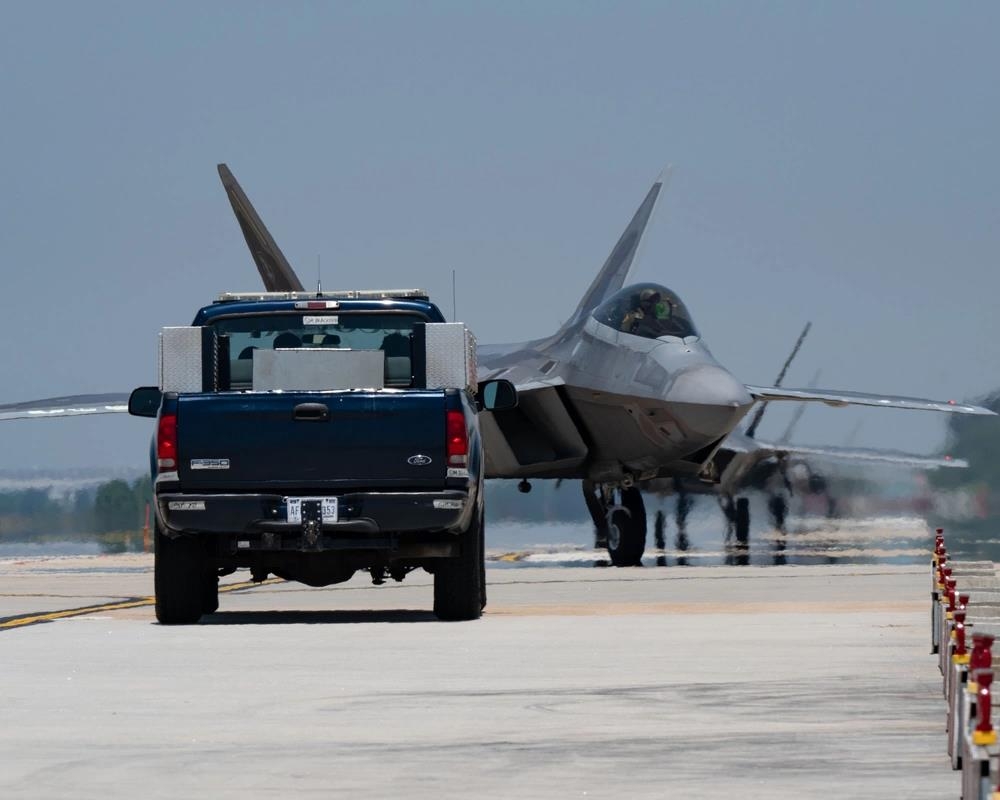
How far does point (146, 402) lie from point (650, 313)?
12935 millimetres

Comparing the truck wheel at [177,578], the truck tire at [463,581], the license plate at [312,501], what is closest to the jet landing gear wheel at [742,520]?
the truck tire at [463,581]

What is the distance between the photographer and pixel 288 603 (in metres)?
18.4

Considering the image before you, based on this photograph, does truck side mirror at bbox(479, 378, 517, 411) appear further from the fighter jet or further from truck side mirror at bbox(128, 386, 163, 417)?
the fighter jet

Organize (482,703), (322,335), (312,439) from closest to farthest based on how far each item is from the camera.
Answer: (482,703)
(312,439)
(322,335)

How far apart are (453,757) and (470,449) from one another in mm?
7015

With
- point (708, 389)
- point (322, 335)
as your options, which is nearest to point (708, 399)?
point (708, 389)

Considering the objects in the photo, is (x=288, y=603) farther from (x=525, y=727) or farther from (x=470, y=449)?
(x=525, y=727)

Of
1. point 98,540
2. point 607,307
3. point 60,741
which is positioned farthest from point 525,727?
point 98,540

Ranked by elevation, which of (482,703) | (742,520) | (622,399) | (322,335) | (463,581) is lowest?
(742,520)

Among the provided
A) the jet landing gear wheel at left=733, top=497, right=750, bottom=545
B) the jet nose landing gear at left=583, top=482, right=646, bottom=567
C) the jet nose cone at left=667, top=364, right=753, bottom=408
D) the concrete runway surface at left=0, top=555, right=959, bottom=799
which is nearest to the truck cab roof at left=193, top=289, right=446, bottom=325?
the concrete runway surface at left=0, top=555, right=959, bottom=799

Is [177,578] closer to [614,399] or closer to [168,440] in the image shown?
[168,440]

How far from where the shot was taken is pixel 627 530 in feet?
100

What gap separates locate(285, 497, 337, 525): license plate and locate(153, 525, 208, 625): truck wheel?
3.68 feet

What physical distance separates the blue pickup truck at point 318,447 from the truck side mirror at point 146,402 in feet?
2.74
